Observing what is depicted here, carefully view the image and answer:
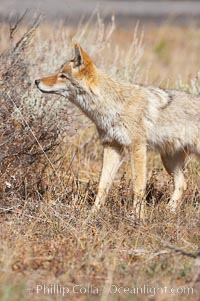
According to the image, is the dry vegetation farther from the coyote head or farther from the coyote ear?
the coyote ear

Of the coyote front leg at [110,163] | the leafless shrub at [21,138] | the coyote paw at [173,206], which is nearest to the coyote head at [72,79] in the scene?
the leafless shrub at [21,138]

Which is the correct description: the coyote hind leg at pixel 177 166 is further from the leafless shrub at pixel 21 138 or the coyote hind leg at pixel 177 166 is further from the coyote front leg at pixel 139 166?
the leafless shrub at pixel 21 138

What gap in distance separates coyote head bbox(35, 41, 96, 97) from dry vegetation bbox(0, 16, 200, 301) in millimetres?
386

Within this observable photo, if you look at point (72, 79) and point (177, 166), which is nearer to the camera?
point (72, 79)

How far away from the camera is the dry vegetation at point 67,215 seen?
4719mm

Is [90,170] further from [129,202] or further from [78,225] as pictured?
[78,225]

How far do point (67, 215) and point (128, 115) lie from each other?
1.35 meters

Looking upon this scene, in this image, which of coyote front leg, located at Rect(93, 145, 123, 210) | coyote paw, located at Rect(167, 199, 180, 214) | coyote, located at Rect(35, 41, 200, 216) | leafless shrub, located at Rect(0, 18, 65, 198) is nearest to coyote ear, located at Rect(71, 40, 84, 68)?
coyote, located at Rect(35, 41, 200, 216)

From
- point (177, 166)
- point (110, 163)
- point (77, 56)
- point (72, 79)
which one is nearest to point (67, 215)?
point (110, 163)

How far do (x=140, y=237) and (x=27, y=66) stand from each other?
130 inches

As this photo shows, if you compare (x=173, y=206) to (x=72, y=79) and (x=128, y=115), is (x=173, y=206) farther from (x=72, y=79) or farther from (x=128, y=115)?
(x=72, y=79)

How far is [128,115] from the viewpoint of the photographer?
6555 millimetres

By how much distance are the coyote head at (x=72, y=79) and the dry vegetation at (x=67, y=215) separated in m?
0.39

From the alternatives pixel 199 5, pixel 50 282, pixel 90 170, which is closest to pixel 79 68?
pixel 90 170
